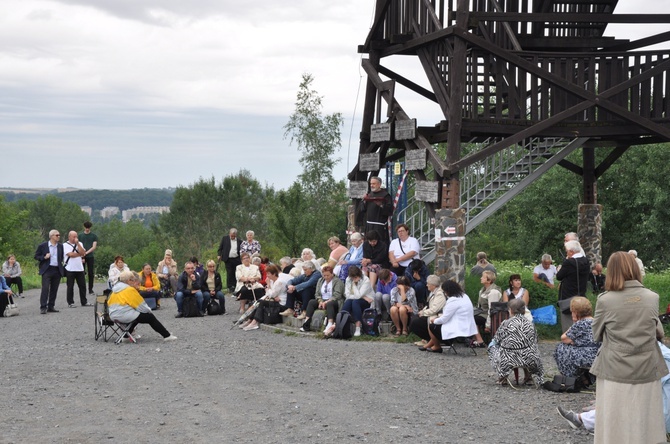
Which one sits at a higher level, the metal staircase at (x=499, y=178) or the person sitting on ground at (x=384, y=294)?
the metal staircase at (x=499, y=178)

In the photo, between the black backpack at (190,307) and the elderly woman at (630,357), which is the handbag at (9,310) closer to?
the black backpack at (190,307)

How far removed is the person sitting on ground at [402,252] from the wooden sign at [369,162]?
16.0ft

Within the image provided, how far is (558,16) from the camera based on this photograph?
19.9 m

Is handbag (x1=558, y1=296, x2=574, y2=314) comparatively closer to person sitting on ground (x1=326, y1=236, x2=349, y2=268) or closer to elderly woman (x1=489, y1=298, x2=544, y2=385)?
elderly woman (x1=489, y1=298, x2=544, y2=385)

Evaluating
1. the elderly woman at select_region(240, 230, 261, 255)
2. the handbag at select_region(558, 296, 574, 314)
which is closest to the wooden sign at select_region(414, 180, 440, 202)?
the handbag at select_region(558, 296, 574, 314)

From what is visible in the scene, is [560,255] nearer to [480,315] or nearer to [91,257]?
[91,257]

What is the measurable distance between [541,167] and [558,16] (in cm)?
385

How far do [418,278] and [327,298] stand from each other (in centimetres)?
167

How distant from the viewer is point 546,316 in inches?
704

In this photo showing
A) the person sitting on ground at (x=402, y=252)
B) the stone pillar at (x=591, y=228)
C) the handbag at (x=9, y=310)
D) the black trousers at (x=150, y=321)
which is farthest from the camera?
the stone pillar at (x=591, y=228)

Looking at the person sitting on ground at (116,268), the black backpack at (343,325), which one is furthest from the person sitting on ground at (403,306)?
the person sitting on ground at (116,268)

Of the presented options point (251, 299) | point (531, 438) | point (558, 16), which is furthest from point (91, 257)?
point (531, 438)

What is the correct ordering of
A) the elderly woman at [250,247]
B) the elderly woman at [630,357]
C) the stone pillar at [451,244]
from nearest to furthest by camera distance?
1. the elderly woman at [630,357]
2. the stone pillar at [451,244]
3. the elderly woman at [250,247]

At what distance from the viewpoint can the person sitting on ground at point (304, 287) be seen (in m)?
18.7
